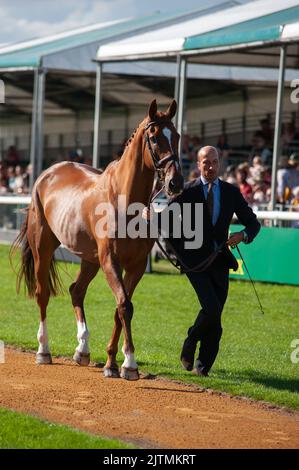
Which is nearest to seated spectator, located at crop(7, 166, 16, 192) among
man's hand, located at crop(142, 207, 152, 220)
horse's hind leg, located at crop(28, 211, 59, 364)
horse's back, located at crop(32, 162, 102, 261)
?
horse's back, located at crop(32, 162, 102, 261)

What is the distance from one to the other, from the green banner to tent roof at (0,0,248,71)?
8594 mm

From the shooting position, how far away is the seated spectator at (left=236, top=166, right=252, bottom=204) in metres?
17.3

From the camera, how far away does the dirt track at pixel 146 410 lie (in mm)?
6152

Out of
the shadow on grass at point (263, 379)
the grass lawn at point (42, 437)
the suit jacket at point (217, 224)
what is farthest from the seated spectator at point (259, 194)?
the grass lawn at point (42, 437)

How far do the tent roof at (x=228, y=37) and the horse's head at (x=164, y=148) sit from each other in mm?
6964

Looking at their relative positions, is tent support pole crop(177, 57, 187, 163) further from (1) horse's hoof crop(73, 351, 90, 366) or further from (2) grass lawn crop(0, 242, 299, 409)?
(1) horse's hoof crop(73, 351, 90, 366)

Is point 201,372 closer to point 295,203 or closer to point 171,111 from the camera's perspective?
point 171,111

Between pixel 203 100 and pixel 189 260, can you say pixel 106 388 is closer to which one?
pixel 189 260

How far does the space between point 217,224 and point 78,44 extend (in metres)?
14.7

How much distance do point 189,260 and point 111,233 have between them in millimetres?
709

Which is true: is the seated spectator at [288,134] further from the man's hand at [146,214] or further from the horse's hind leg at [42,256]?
the man's hand at [146,214]

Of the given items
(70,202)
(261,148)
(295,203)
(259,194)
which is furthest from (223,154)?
(70,202)

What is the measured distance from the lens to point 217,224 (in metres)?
8.11

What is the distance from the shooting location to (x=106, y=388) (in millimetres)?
7766
